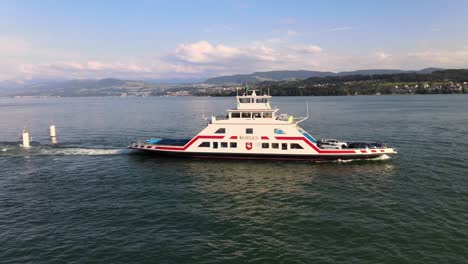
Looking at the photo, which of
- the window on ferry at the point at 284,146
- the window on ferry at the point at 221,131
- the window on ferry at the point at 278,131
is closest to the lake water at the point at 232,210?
the window on ferry at the point at 284,146

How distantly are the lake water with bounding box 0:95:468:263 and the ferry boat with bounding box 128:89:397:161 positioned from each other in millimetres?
1270

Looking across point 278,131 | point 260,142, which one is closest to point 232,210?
point 260,142

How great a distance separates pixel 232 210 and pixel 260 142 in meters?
16.8

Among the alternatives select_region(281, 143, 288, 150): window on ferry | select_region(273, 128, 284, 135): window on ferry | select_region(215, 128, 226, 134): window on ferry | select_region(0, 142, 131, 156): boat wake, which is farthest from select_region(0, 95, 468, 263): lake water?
select_region(273, 128, 284, 135): window on ferry

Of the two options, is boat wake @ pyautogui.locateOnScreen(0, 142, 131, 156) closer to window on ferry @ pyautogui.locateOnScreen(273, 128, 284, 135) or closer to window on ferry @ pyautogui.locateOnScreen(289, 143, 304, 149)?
window on ferry @ pyautogui.locateOnScreen(273, 128, 284, 135)

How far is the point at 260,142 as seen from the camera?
4131cm

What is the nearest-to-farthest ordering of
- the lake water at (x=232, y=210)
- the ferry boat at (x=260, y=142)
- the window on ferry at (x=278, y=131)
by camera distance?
the lake water at (x=232, y=210), the ferry boat at (x=260, y=142), the window on ferry at (x=278, y=131)

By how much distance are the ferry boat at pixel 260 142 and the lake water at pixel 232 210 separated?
1270mm

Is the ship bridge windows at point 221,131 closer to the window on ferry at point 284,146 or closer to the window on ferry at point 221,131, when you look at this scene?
the window on ferry at point 221,131

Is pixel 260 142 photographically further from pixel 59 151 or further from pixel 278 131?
pixel 59 151

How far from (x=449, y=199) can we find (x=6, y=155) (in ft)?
177

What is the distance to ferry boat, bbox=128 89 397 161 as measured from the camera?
40.2 m

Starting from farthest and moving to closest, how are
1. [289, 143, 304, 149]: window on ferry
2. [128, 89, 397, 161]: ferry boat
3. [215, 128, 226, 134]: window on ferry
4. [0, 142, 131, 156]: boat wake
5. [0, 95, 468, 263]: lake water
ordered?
1. [0, 142, 131, 156]: boat wake
2. [215, 128, 226, 134]: window on ferry
3. [289, 143, 304, 149]: window on ferry
4. [128, 89, 397, 161]: ferry boat
5. [0, 95, 468, 263]: lake water

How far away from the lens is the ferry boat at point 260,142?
40250mm
